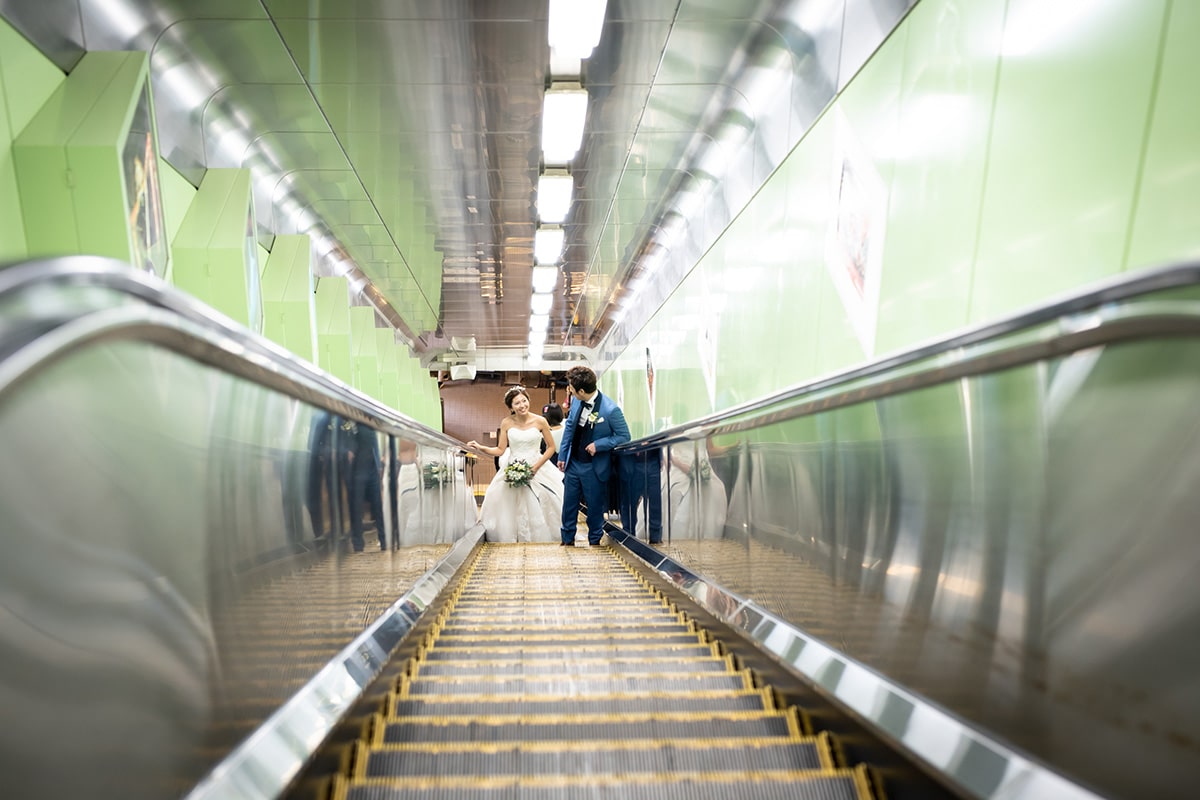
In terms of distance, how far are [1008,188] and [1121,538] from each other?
2710 mm

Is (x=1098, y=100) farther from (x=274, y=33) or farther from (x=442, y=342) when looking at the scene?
(x=442, y=342)

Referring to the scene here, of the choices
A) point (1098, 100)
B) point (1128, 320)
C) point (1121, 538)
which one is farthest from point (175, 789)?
point (1098, 100)

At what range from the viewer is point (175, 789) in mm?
1495

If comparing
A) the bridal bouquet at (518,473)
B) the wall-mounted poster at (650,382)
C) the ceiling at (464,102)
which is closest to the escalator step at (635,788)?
the ceiling at (464,102)

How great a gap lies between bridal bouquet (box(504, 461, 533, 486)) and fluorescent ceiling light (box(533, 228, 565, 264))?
13.6ft

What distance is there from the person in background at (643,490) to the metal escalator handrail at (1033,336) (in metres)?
3.79

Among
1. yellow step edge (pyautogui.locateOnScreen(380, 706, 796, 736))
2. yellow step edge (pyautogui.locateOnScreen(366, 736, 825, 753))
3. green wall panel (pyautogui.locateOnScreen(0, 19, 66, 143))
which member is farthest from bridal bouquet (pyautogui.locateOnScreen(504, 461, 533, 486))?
yellow step edge (pyautogui.locateOnScreen(366, 736, 825, 753))

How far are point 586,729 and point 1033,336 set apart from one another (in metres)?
1.68

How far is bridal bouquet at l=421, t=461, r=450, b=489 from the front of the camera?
571 centimetres

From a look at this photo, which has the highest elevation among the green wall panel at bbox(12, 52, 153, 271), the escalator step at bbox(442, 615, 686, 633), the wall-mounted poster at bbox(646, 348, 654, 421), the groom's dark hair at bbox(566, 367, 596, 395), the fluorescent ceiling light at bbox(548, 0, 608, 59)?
the fluorescent ceiling light at bbox(548, 0, 608, 59)

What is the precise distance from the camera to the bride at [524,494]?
35.4 ft

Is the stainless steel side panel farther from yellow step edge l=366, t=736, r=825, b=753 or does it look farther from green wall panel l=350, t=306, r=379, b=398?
green wall panel l=350, t=306, r=379, b=398

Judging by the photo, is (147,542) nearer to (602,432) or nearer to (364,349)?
(602,432)

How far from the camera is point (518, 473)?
10586mm
